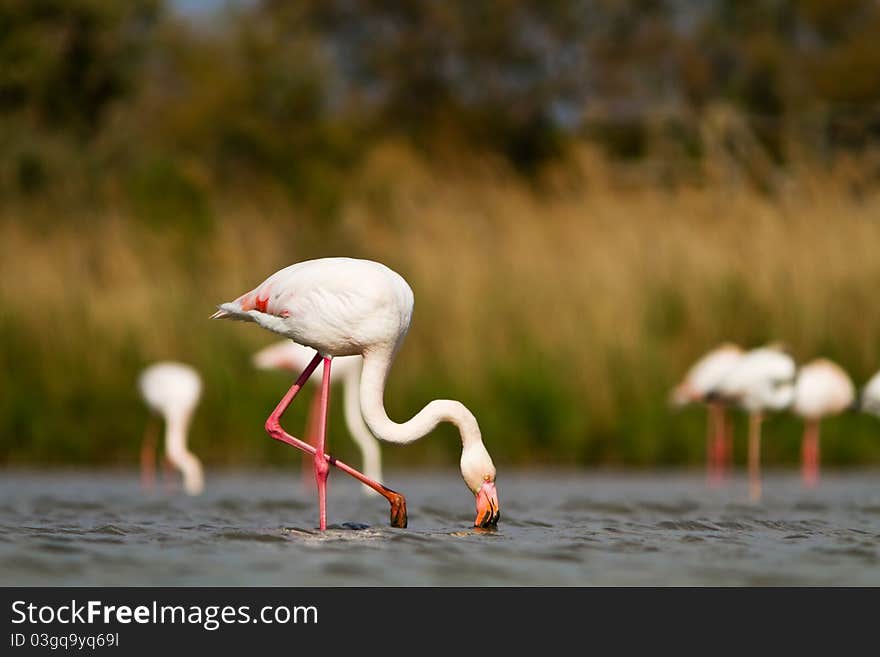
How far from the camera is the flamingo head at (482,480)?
735cm

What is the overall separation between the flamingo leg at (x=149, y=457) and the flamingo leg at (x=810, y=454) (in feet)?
13.8

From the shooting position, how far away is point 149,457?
11.3 meters

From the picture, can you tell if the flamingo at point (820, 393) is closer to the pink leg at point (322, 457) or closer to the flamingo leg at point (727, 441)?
the flamingo leg at point (727, 441)

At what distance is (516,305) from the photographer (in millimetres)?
13109

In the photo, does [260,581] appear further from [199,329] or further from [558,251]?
[558,251]

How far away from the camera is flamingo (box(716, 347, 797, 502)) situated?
34.1 feet

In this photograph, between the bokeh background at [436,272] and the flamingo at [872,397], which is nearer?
the flamingo at [872,397]

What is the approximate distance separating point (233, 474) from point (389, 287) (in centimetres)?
451

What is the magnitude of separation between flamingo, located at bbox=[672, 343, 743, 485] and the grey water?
70 cm

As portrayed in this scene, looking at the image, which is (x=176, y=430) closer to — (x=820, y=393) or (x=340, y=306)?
(x=340, y=306)

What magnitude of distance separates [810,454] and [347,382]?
312cm

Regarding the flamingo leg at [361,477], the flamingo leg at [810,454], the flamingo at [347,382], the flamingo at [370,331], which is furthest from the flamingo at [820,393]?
the flamingo at [370,331]

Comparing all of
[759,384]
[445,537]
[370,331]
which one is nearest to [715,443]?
[759,384]

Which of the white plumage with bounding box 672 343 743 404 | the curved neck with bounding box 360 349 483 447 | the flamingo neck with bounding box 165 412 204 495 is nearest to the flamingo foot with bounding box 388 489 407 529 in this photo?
the curved neck with bounding box 360 349 483 447
